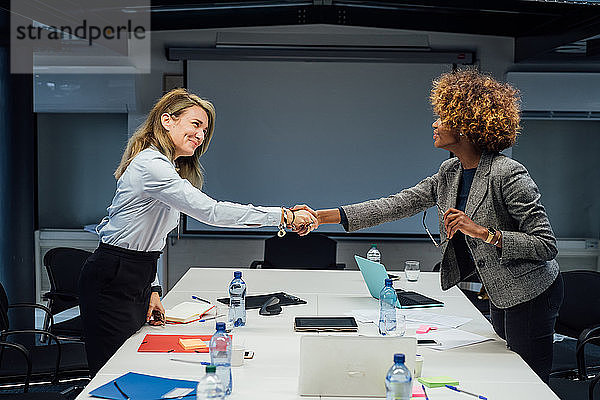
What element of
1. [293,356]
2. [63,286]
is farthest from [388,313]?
[63,286]

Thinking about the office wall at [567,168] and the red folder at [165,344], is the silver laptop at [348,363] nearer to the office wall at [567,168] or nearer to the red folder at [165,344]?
the red folder at [165,344]

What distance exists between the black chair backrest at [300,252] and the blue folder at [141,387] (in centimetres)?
342

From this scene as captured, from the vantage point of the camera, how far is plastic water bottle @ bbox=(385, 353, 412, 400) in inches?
76.1

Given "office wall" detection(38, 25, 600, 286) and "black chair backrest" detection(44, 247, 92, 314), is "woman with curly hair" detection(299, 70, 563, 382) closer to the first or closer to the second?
"black chair backrest" detection(44, 247, 92, 314)

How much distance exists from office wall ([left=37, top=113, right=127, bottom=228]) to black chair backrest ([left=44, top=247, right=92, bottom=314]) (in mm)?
2188

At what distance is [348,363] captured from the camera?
2.10 meters

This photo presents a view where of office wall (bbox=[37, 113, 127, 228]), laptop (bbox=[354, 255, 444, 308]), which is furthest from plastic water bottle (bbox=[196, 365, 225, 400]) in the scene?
office wall (bbox=[37, 113, 127, 228])

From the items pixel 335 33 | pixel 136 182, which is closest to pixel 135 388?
pixel 136 182

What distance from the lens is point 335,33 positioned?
6.21 meters

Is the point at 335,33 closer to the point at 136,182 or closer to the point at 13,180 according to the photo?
the point at 13,180

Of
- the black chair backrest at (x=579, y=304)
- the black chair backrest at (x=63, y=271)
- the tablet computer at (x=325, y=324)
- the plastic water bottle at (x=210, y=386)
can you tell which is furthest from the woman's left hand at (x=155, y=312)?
the black chair backrest at (x=579, y=304)

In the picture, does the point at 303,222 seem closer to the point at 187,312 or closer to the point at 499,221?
the point at 187,312

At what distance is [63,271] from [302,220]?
6.77 ft

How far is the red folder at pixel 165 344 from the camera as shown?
2629mm
